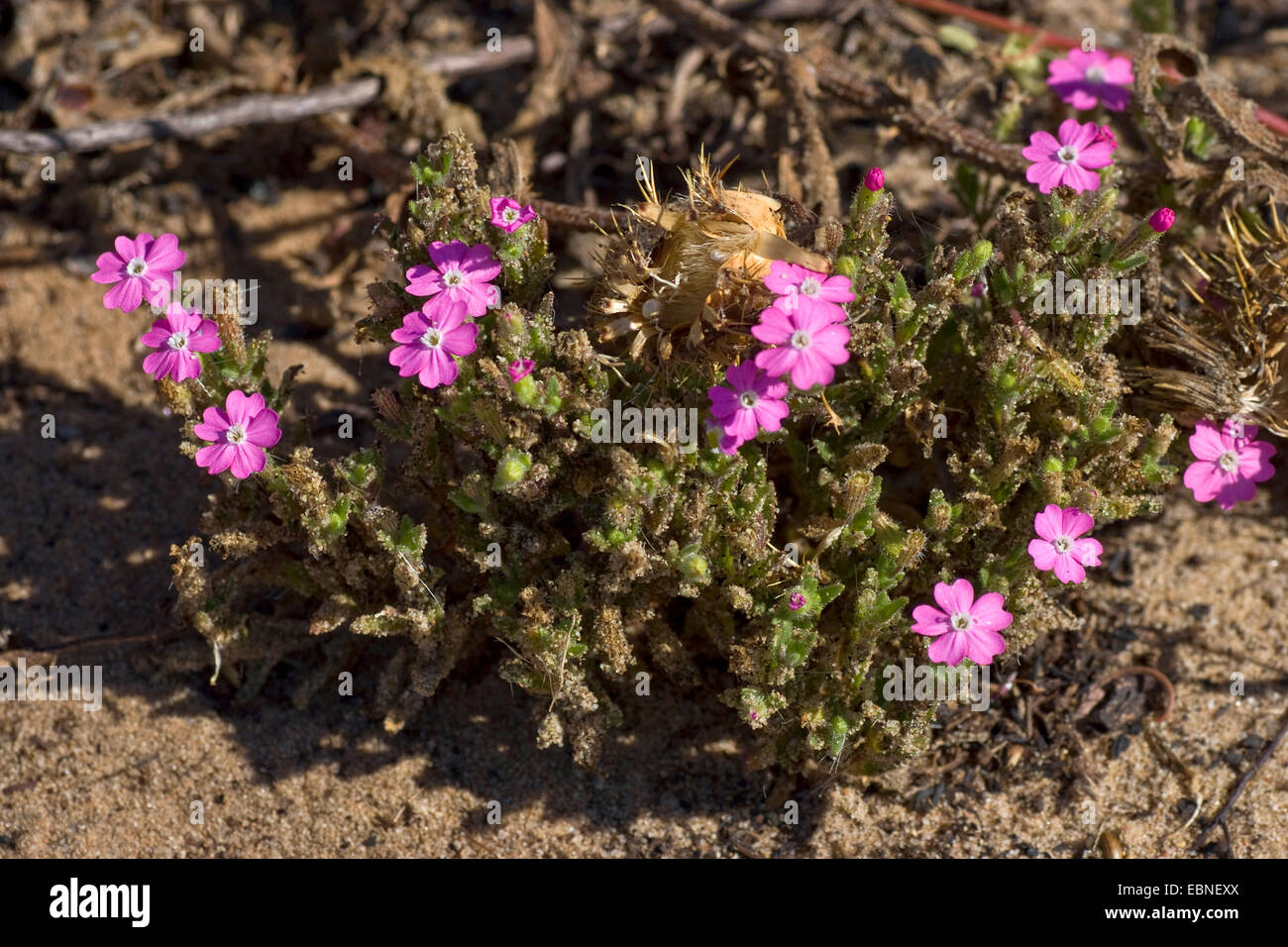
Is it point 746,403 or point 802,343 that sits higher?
point 802,343

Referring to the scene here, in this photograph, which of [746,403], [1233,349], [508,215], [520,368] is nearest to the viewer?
[746,403]

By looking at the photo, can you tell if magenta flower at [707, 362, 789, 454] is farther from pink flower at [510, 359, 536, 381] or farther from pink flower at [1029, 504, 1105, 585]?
pink flower at [1029, 504, 1105, 585]

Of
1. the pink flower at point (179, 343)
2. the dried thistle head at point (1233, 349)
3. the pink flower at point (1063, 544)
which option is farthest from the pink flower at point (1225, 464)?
the pink flower at point (179, 343)

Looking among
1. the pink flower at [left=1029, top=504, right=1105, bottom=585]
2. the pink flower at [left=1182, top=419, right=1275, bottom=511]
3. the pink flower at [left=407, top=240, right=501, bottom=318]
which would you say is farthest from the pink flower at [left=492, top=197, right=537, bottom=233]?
the pink flower at [left=1182, top=419, right=1275, bottom=511]

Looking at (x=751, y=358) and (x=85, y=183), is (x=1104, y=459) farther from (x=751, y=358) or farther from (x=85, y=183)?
(x=85, y=183)

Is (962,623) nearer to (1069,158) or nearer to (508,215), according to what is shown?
(1069,158)

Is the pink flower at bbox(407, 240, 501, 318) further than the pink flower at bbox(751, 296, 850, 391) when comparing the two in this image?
Yes

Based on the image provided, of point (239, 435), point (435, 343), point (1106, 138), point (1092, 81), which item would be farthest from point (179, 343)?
point (1092, 81)
